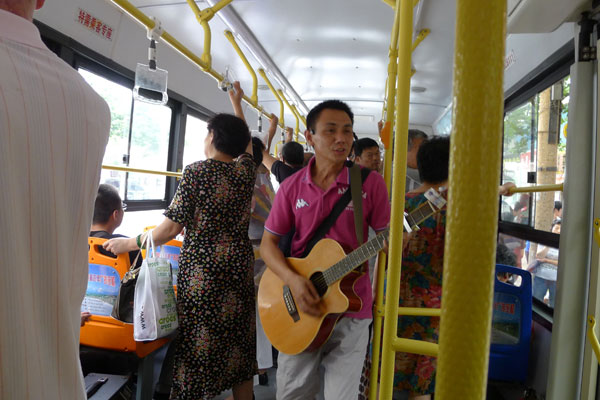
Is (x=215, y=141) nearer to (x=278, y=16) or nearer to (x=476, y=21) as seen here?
(x=278, y=16)

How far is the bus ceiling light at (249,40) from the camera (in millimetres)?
2662

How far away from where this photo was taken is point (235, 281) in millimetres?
2014

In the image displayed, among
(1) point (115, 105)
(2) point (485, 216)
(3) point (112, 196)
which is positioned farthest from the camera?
(1) point (115, 105)

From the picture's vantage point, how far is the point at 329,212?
1.67 meters

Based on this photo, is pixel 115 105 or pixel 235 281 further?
pixel 115 105

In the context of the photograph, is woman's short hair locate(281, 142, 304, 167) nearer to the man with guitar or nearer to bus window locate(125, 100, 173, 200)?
the man with guitar

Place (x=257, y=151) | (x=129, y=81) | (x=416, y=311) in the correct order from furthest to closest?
1. (x=129, y=81)
2. (x=257, y=151)
3. (x=416, y=311)

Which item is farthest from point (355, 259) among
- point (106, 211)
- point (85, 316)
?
point (106, 211)

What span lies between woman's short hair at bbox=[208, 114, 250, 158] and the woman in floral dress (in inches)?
39.4

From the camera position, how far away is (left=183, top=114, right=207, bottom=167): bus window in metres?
4.80

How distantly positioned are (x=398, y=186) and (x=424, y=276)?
1250mm

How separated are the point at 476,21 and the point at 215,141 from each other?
1.85 meters

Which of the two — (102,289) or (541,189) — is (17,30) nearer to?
(102,289)

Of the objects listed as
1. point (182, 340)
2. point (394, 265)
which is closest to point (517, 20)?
point (394, 265)
